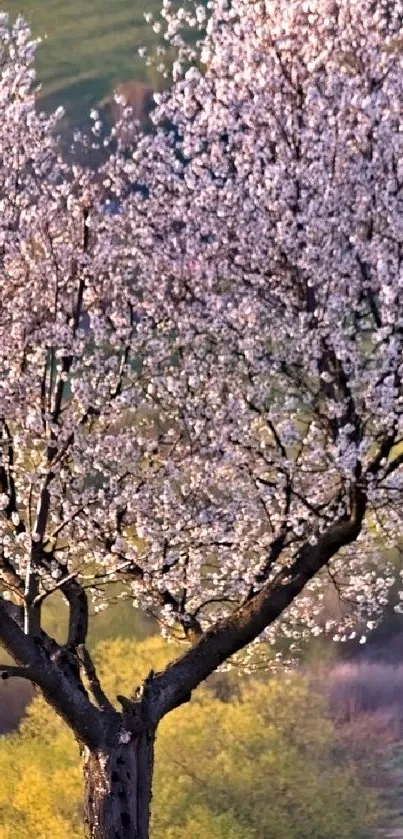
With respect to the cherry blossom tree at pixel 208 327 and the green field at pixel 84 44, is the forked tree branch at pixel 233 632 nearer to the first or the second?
the cherry blossom tree at pixel 208 327

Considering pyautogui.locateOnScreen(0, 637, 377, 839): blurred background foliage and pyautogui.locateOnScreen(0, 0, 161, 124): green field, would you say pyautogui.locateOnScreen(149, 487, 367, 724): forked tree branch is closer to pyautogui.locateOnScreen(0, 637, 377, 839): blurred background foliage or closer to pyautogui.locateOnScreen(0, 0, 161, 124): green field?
pyautogui.locateOnScreen(0, 637, 377, 839): blurred background foliage

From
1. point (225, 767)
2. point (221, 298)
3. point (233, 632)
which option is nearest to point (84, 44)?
point (221, 298)

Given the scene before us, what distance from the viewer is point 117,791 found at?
5.44 meters

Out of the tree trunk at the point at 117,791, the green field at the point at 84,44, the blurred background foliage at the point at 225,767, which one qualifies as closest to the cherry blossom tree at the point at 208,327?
the tree trunk at the point at 117,791

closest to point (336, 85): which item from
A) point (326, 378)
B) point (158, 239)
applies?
point (158, 239)

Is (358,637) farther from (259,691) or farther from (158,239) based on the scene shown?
(158,239)

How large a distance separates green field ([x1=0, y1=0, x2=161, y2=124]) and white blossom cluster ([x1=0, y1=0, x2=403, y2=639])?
4.19m

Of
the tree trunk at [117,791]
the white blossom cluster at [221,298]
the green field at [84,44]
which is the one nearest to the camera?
the white blossom cluster at [221,298]

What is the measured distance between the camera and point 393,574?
31.8 feet

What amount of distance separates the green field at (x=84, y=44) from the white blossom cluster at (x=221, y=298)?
4193 millimetres

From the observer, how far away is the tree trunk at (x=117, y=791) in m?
5.43

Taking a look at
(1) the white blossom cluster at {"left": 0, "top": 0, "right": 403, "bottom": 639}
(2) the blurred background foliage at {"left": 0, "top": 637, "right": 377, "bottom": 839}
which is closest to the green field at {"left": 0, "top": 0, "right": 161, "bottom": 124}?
(1) the white blossom cluster at {"left": 0, "top": 0, "right": 403, "bottom": 639}

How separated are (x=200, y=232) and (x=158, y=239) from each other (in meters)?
0.26

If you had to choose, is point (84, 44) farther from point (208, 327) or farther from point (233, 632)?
point (233, 632)
